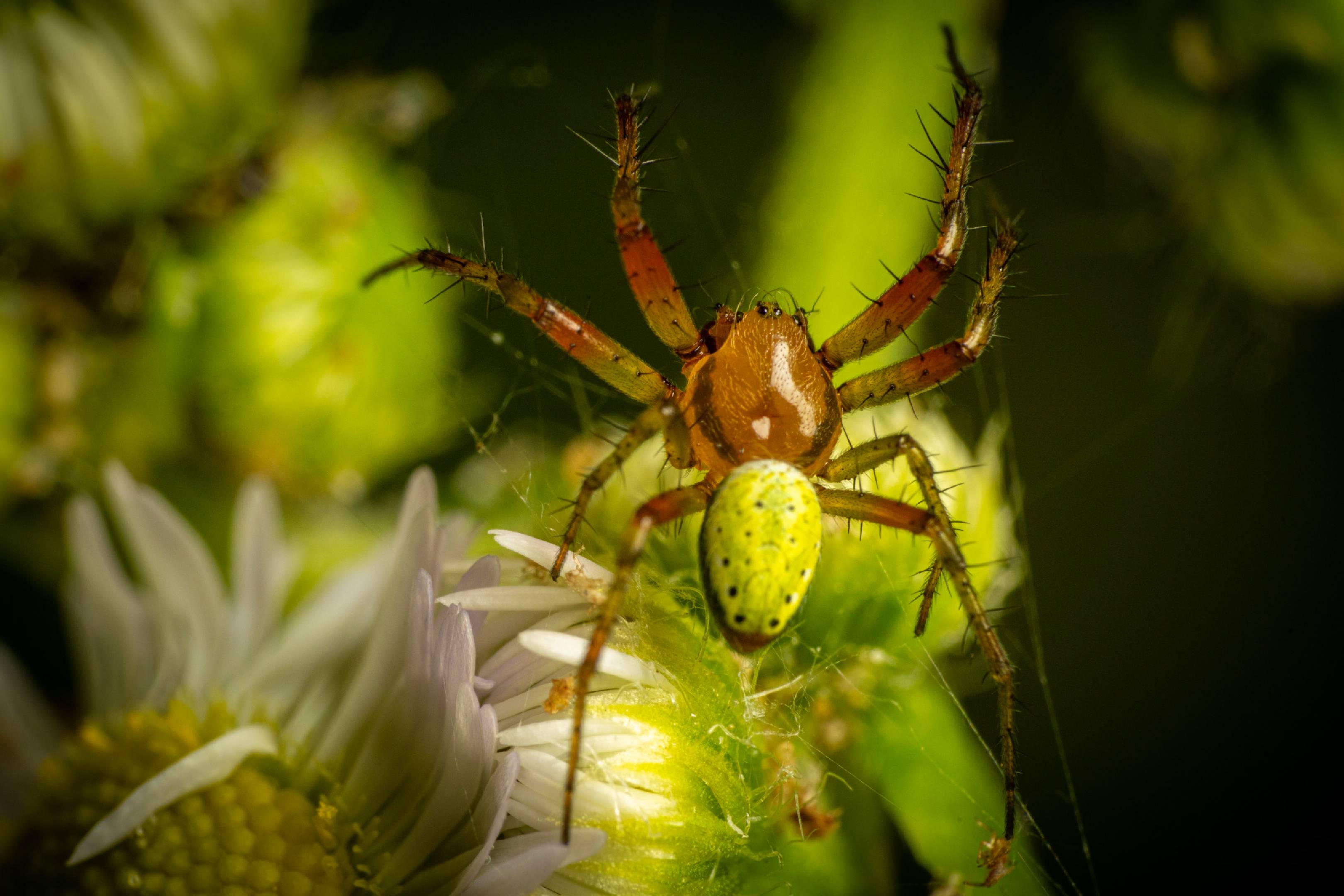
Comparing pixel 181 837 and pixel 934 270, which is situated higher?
pixel 934 270

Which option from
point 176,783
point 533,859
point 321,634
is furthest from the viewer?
point 321,634

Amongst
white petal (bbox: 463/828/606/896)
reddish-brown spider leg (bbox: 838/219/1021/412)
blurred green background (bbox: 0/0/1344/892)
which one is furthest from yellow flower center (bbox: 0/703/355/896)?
reddish-brown spider leg (bbox: 838/219/1021/412)

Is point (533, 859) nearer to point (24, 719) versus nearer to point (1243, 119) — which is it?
point (24, 719)

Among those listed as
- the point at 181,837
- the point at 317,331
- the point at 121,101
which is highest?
the point at 121,101

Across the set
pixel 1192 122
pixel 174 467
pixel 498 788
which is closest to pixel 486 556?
pixel 498 788

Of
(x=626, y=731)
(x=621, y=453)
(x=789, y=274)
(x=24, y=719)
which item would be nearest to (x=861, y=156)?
(x=789, y=274)

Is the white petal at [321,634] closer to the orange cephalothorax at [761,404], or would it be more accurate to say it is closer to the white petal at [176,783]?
the white petal at [176,783]

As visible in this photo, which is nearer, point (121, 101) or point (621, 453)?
point (621, 453)

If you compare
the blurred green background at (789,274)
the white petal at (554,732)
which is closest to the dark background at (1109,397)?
the blurred green background at (789,274)

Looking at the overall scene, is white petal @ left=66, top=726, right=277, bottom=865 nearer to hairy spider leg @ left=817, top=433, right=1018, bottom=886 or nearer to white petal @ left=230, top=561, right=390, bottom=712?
white petal @ left=230, top=561, right=390, bottom=712
